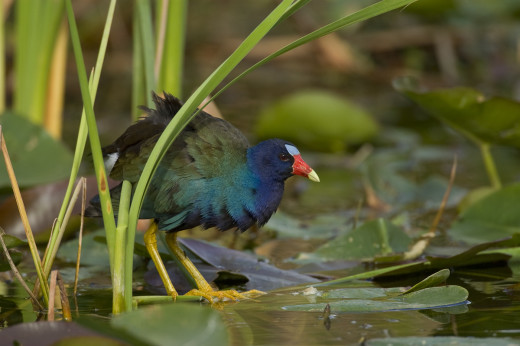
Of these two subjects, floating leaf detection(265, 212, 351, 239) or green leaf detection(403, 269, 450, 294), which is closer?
green leaf detection(403, 269, 450, 294)

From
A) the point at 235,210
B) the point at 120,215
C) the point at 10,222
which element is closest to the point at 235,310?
the point at 235,210

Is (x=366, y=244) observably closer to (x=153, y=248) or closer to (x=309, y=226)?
(x=309, y=226)

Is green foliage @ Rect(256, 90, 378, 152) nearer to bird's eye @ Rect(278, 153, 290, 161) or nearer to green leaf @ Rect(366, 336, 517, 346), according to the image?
bird's eye @ Rect(278, 153, 290, 161)

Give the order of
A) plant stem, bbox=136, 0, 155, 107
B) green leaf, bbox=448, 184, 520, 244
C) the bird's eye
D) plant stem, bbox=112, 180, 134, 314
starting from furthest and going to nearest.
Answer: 1. green leaf, bbox=448, 184, 520, 244
2. plant stem, bbox=136, 0, 155, 107
3. the bird's eye
4. plant stem, bbox=112, 180, 134, 314

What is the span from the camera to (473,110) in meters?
3.08

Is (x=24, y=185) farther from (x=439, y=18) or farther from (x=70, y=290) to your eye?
(x=439, y=18)

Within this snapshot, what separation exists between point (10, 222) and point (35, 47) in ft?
2.76

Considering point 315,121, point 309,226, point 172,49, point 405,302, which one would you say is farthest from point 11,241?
point 315,121

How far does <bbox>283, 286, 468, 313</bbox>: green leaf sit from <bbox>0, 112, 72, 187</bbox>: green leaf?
1.47 m

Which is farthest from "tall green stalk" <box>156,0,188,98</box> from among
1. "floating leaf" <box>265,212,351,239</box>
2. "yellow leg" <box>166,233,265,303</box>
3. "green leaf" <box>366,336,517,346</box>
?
"green leaf" <box>366,336,517,346</box>

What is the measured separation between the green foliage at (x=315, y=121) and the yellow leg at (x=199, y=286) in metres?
2.34

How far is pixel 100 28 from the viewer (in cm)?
679

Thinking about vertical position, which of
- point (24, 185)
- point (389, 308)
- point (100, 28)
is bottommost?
point (389, 308)

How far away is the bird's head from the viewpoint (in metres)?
2.33
